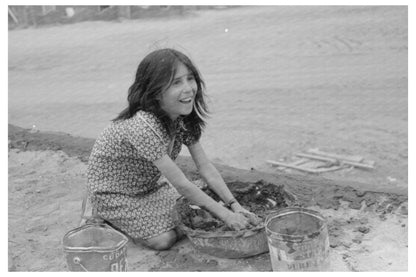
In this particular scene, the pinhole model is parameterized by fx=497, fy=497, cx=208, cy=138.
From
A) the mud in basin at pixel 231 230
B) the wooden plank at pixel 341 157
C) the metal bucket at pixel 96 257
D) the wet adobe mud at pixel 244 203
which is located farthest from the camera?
the wooden plank at pixel 341 157

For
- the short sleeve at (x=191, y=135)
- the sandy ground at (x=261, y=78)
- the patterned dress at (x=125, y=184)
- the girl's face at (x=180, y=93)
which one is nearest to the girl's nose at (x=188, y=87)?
the girl's face at (x=180, y=93)

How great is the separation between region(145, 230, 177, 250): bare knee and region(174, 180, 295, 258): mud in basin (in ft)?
0.37

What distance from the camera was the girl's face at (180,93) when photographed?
2686 millimetres

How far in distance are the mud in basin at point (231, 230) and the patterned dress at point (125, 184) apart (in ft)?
0.50

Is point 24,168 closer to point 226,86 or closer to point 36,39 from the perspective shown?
point 226,86

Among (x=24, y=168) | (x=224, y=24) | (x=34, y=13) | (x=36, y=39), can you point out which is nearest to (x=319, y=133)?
(x=24, y=168)

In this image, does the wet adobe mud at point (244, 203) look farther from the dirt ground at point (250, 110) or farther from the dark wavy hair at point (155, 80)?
the dark wavy hair at point (155, 80)

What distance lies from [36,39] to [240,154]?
33.4ft

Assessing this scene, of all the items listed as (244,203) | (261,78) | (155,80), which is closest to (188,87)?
(155,80)

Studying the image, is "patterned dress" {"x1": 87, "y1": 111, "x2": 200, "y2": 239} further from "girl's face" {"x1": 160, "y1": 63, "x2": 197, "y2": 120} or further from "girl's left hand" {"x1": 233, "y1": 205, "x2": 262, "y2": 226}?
"girl's left hand" {"x1": 233, "y1": 205, "x2": 262, "y2": 226}

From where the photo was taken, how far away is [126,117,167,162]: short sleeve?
8.51 ft

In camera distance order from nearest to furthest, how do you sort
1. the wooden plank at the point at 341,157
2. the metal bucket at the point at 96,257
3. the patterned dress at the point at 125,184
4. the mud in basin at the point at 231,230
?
the metal bucket at the point at 96,257 < the mud in basin at the point at 231,230 < the patterned dress at the point at 125,184 < the wooden plank at the point at 341,157

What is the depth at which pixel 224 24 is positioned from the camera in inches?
502

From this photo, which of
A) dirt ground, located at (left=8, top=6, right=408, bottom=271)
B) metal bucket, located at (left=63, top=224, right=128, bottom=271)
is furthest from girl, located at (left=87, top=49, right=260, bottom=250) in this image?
metal bucket, located at (left=63, top=224, right=128, bottom=271)
